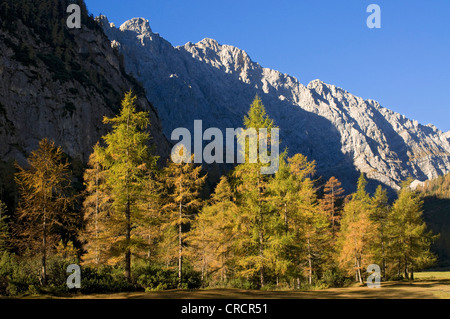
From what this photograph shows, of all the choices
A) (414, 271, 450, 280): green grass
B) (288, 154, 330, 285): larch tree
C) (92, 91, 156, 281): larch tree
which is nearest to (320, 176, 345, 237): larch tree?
(288, 154, 330, 285): larch tree

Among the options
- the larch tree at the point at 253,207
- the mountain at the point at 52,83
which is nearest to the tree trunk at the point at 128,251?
the larch tree at the point at 253,207

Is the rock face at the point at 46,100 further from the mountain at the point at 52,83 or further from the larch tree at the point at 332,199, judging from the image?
the larch tree at the point at 332,199

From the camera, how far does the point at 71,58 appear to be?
340 ft

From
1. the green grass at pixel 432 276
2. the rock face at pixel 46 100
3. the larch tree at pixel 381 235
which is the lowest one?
the green grass at pixel 432 276

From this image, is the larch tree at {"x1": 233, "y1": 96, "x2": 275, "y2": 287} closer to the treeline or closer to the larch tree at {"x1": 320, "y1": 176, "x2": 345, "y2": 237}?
the treeline

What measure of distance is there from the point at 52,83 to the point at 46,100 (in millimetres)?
6350

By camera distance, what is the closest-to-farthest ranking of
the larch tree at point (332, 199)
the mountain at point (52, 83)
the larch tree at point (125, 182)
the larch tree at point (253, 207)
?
the larch tree at point (125, 182) < the larch tree at point (253, 207) < the larch tree at point (332, 199) < the mountain at point (52, 83)

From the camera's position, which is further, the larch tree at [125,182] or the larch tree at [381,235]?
the larch tree at [381,235]

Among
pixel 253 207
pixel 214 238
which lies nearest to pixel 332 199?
pixel 214 238

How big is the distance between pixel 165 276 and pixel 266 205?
30.1 ft

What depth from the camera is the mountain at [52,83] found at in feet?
241

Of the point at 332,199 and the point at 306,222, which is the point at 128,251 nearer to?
the point at 306,222

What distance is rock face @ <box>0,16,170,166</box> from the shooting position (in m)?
72.0

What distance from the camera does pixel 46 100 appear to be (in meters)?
80.9
